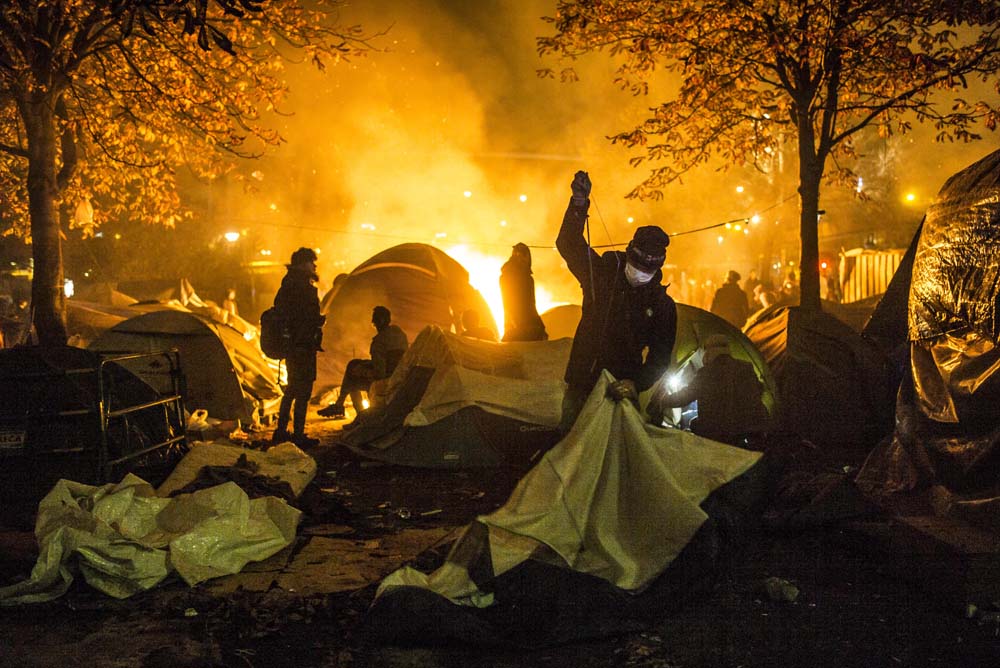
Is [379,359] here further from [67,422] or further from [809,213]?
[809,213]

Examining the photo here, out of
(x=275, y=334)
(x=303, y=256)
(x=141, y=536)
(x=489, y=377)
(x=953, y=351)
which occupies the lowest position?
(x=141, y=536)

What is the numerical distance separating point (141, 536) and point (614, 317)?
117 inches

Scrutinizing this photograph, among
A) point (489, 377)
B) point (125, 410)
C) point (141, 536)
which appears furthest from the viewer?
point (489, 377)

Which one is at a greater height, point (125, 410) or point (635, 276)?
point (635, 276)

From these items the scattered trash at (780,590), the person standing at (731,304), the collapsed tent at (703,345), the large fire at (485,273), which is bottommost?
the scattered trash at (780,590)

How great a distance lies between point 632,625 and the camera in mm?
3967

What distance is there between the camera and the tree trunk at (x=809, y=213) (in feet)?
38.4

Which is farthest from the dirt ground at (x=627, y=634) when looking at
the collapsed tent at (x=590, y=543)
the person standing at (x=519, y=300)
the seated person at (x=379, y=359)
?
the person standing at (x=519, y=300)

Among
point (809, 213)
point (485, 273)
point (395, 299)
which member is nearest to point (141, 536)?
point (809, 213)

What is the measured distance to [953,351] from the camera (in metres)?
5.79

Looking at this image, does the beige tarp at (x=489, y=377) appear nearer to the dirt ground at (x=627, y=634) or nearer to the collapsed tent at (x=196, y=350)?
the dirt ground at (x=627, y=634)

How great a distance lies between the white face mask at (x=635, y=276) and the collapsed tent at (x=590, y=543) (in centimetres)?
68

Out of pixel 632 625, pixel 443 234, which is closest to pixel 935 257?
pixel 632 625

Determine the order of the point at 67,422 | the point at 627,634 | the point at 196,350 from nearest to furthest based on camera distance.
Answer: the point at 627,634 → the point at 67,422 → the point at 196,350
